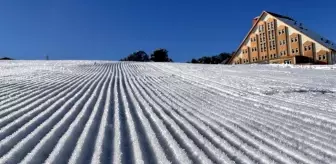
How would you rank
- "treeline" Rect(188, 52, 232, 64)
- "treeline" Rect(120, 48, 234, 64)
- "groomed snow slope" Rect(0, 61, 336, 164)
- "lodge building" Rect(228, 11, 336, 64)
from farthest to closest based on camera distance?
"treeline" Rect(188, 52, 232, 64)
"treeline" Rect(120, 48, 234, 64)
"lodge building" Rect(228, 11, 336, 64)
"groomed snow slope" Rect(0, 61, 336, 164)

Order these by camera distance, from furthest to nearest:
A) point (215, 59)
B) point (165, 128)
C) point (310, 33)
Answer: point (215, 59), point (310, 33), point (165, 128)

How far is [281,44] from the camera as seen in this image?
42281 mm

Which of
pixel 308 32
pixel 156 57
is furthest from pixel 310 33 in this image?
pixel 156 57

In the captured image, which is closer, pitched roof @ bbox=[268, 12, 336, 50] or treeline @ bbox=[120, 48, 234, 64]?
pitched roof @ bbox=[268, 12, 336, 50]

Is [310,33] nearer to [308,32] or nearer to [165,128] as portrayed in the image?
[308,32]

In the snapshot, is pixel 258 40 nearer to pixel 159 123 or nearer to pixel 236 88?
pixel 236 88

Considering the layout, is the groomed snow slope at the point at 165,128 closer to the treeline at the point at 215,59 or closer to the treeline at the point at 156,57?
the treeline at the point at 156,57

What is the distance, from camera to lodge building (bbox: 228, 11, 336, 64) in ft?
123

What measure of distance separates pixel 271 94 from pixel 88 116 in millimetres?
2761

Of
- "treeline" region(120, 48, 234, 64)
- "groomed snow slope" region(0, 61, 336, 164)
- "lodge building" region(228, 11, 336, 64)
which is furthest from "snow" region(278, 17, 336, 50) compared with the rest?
"groomed snow slope" region(0, 61, 336, 164)

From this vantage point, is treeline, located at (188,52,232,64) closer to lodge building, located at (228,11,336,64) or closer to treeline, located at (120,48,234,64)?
treeline, located at (120,48,234,64)

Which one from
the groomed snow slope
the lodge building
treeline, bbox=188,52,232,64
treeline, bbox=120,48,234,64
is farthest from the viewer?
treeline, bbox=188,52,232,64

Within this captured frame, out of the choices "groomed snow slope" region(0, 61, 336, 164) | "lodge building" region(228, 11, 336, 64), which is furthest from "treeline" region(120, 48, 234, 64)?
"groomed snow slope" region(0, 61, 336, 164)

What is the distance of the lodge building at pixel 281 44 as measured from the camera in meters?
37.6
